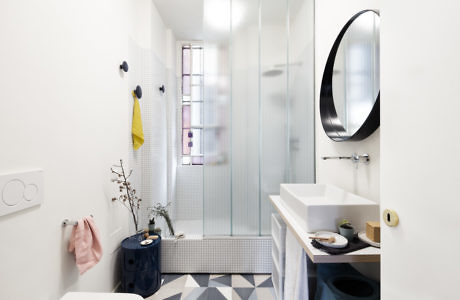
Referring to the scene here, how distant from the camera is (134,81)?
2.22m

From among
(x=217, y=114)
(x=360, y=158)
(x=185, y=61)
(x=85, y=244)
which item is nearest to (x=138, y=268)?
(x=85, y=244)

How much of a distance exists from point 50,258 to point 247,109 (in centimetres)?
179

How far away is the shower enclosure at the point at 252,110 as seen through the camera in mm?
2162

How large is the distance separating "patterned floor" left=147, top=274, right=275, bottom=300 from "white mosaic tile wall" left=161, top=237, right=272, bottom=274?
58 mm

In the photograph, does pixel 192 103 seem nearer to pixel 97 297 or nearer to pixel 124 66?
pixel 124 66

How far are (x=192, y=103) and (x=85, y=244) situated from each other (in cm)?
263

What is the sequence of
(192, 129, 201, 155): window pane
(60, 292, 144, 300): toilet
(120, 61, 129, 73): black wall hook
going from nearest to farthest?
(60, 292, 144, 300): toilet
(120, 61, 129, 73): black wall hook
(192, 129, 201, 155): window pane

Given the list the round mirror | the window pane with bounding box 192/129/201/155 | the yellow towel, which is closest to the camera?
the round mirror

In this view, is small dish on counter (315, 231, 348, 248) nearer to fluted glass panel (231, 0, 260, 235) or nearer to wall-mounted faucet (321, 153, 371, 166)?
wall-mounted faucet (321, 153, 371, 166)

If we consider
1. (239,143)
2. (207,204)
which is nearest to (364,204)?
(239,143)

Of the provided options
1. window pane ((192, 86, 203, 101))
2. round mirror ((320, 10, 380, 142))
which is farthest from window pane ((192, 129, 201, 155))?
round mirror ((320, 10, 380, 142))

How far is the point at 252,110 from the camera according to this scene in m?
2.18

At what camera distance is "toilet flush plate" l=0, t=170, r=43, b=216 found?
0.92 m

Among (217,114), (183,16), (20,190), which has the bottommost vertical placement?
(20,190)
